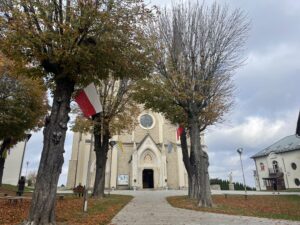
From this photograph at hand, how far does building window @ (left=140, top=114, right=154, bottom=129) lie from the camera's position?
4909 cm

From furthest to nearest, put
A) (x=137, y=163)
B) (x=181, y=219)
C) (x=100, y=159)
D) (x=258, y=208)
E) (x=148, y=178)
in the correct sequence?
(x=148, y=178) → (x=137, y=163) → (x=100, y=159) → (x=258, y=208) → (x=181, y=219)

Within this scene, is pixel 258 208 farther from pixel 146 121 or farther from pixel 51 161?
pixel 146 121

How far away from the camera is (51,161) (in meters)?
8.01

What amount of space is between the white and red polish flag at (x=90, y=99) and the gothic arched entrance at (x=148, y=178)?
35599mm

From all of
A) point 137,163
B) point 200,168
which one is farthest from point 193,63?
point 137,163

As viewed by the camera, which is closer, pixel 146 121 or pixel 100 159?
pixel 100 159

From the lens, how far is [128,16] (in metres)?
9.41

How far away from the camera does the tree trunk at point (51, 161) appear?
24.3ft

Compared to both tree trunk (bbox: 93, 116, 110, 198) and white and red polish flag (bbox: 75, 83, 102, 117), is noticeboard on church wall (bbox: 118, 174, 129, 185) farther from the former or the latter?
white and red polish flag (bbox: 75, 83, 102, 117)

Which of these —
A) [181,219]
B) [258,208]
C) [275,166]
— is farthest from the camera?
[275,166]

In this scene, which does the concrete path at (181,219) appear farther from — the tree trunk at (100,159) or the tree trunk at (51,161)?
the tree trunk at (100,159)

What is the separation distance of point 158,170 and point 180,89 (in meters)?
29.7

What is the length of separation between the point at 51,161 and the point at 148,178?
1515 inches

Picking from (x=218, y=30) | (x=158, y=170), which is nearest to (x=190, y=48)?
(x=218, y=30)
